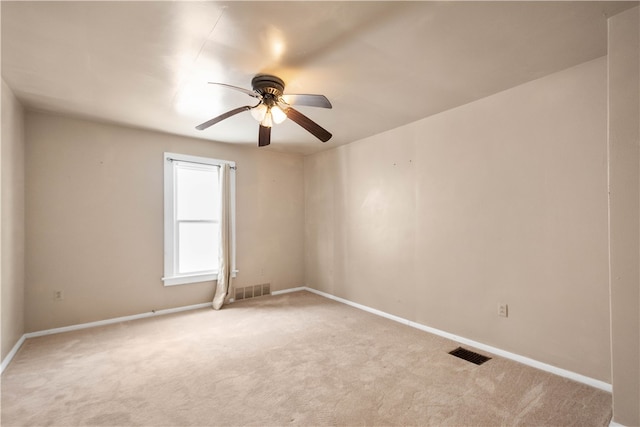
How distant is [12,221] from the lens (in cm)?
286

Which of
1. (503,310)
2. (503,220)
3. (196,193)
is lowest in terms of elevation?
(503,310)

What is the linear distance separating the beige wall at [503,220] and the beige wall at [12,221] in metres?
3.83

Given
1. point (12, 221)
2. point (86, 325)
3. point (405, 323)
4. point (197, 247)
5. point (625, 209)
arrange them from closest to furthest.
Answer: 1. point (625, 209)
2. point (12, 221)
3. point (86, 325)
4. point (405, 323)
5. point (197, 247)

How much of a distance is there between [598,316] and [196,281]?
4.50 meters

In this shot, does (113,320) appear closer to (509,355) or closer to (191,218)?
(191,218)

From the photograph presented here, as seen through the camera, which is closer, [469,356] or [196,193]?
[469,356]

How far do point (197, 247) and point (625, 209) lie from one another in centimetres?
460

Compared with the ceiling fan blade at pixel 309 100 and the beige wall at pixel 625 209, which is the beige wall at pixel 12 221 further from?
the beige wall at pixel 625 209

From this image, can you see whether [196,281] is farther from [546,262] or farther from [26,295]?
[546,262]

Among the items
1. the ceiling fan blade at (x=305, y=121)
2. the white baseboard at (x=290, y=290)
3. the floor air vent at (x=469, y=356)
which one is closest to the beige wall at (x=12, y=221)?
the ceiling fan blade at (x=305, y=121)

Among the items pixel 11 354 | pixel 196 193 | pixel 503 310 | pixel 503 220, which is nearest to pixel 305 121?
pixel 503 220

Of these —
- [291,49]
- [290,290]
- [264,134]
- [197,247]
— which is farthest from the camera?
[290,290]

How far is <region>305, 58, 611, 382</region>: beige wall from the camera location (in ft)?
7.66

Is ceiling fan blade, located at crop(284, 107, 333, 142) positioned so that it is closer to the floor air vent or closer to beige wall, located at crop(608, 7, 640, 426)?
beige wall, located at crop(608, 7, 640, 426)
